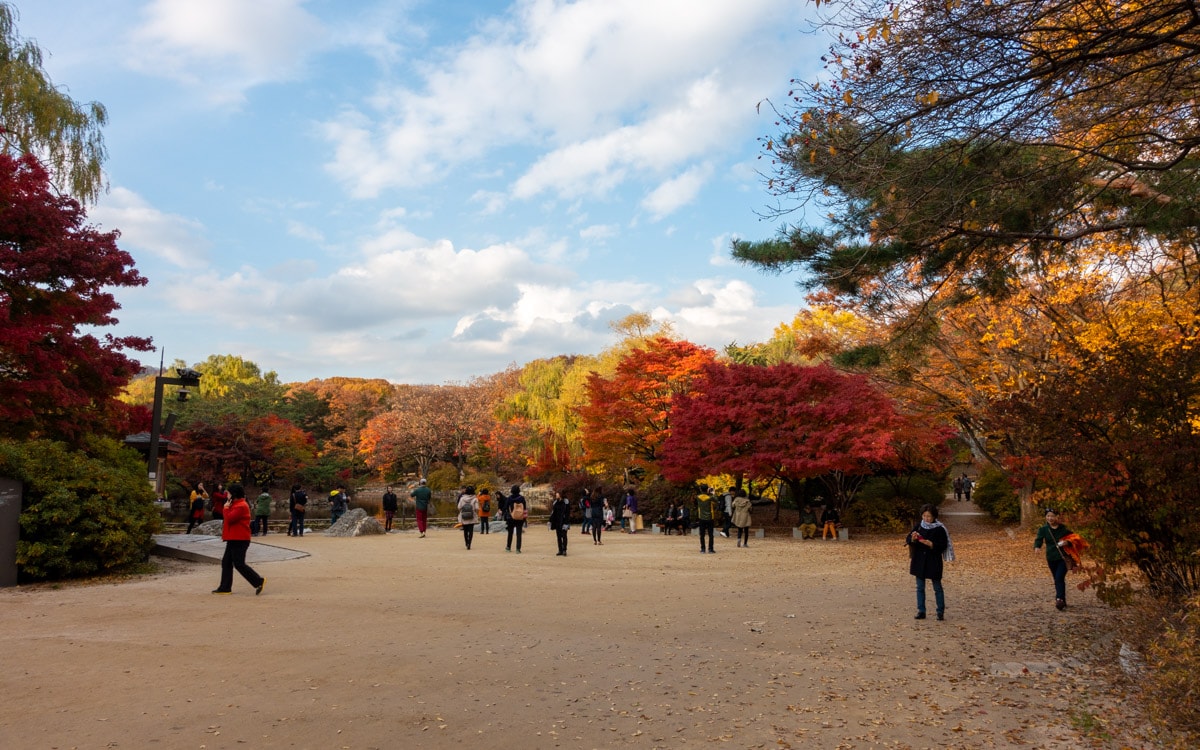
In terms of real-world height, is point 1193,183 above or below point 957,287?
above

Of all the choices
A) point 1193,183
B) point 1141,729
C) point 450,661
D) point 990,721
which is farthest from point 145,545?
point 1193,183

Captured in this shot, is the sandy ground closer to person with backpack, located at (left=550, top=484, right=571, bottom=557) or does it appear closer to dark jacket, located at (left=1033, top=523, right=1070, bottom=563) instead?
dark jacket, located at (left=1033, top=523, right=1070, bottom=563)

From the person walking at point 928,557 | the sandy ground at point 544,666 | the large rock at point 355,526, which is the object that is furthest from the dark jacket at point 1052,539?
the large rock at point 355,526

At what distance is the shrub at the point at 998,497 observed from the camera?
2541cm

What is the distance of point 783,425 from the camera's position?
2031 cm

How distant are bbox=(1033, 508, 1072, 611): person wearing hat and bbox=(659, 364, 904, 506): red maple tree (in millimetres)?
8905

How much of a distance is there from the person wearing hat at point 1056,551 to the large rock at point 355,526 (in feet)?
55.4

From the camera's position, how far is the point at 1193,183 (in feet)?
23.6

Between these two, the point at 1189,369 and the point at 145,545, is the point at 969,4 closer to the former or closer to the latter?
the point at 1189,369

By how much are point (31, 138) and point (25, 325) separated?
4.85 m

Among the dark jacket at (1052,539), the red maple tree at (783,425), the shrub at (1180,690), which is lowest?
the shrub at (1180,690)

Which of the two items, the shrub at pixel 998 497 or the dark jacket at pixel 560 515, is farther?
the shrub at pixel 998 497

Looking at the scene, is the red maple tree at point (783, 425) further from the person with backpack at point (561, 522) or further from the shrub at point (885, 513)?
the person with backpack at point (561, 522)

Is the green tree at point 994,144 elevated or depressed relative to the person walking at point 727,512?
elevated
